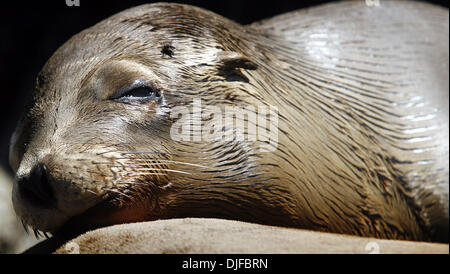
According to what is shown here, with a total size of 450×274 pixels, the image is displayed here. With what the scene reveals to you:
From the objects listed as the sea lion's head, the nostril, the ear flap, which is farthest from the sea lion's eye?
the nostril

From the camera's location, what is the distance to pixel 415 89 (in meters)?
2.80

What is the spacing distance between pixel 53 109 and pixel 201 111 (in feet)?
2.07

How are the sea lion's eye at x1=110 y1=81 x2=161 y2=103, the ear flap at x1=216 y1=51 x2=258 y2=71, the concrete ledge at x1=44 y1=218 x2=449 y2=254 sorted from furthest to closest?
the ear flap at x1=216 y1=51 x2=258 y2=71 < the sea lion's eye at x1=110 y1=81 x2=161 y2=103 < the concrete ledge at x1=44 y1=218 x2=449 y2=254

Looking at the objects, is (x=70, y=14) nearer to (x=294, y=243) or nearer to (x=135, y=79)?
(x=135, y=79)

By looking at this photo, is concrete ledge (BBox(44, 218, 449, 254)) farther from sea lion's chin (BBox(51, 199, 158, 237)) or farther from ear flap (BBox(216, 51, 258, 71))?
ear flap (BBox(216, 51, 258, 71))

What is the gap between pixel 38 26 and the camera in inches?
209

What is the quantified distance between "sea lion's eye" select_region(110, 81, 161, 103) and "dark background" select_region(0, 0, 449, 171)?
2.90 m

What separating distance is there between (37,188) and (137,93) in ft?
1.81

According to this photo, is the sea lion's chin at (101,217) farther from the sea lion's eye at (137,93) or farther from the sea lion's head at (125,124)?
the sea lion's eye at (137,93)

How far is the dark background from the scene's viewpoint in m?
5.04

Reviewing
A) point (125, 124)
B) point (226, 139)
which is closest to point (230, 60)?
point (226, 139)

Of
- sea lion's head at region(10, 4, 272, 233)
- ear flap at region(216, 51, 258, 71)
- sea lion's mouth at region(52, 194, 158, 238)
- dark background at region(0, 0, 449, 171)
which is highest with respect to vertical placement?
dark background at region(0, 0, 449, 171)

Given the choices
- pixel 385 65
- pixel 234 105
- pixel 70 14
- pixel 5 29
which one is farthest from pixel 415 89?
pixel 5 29

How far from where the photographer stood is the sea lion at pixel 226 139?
1.97 meters
